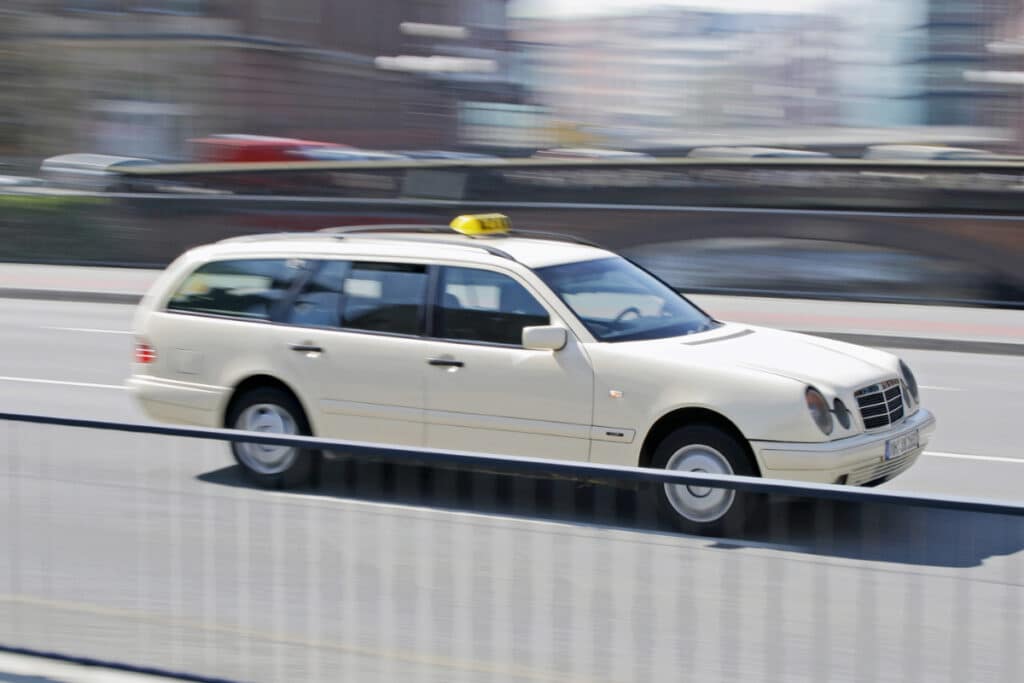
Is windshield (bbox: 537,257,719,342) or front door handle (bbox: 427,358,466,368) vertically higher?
windshield (bbox: 537,257,719,342)

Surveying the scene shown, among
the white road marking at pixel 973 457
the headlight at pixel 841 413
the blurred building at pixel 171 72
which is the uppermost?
the blurred building at pixel 171 72

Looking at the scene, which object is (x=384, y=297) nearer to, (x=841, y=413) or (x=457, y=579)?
(x=841, y=413)

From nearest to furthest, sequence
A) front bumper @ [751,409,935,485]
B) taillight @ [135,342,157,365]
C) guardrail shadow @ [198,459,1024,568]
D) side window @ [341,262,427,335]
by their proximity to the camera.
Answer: guardrail shadow @ [198,459,1024,568] < front bumper @ [751,409,935,485] < side window @ [341,262,427,335] < taillight @ [135,342,157,365]

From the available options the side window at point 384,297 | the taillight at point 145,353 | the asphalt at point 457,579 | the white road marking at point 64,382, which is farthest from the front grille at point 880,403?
the white road marking at point 64,382

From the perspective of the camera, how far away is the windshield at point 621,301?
315 inches

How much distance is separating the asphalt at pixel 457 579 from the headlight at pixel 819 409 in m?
3.71

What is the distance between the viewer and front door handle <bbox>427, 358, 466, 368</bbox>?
8.00m

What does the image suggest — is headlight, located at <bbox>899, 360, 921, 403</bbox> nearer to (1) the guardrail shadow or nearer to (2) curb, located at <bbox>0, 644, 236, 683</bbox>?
(1) the guardrail shadow

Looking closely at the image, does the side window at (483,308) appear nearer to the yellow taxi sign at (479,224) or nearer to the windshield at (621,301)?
the windshield at (621,301)

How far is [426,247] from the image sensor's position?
27.7 feet

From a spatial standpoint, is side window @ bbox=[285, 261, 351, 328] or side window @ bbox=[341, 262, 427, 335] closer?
side window @ bbox=[341, 262, 427, 335]

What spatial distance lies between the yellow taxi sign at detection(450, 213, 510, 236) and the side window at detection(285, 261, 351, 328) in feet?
2.54

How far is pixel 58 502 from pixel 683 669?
6.96ft

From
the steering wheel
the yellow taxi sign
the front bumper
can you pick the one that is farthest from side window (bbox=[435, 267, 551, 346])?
the front bumper
